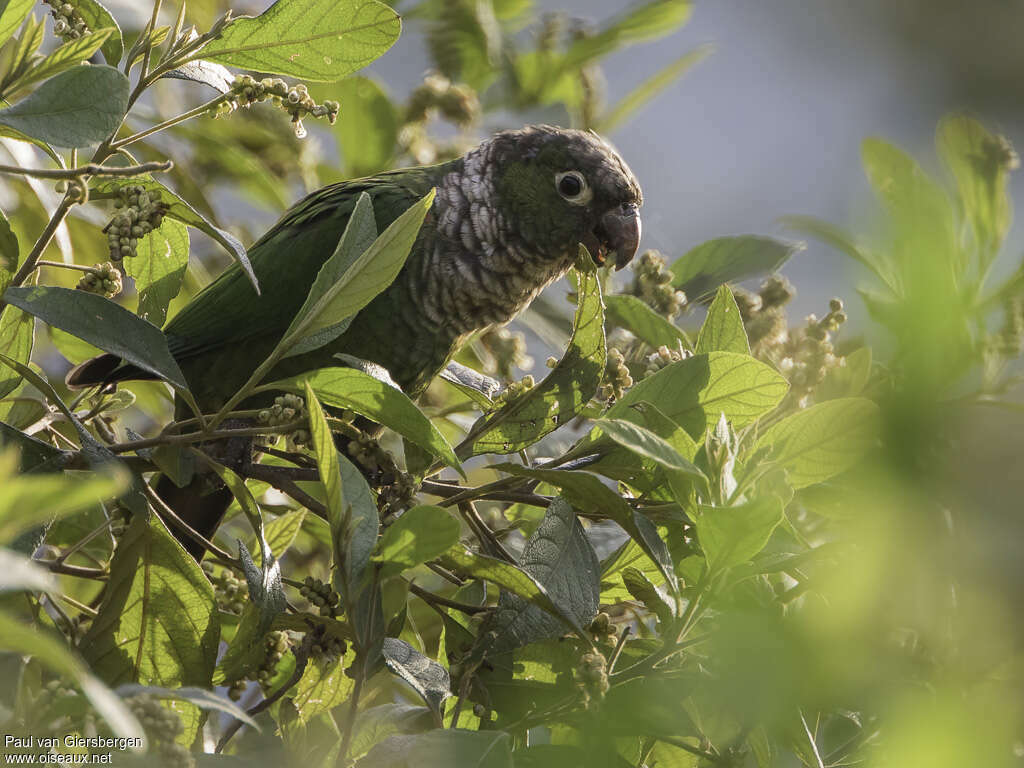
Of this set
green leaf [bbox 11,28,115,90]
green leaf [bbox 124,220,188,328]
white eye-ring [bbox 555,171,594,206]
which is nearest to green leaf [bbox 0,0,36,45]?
green leaf [bbox 11,28,115,90]

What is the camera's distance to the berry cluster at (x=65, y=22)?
149 centimetres

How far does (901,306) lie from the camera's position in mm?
834

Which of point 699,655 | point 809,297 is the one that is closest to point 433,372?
point 809,297

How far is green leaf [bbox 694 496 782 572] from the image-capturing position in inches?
44.8

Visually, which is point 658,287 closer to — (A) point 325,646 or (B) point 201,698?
(A) point 325,646

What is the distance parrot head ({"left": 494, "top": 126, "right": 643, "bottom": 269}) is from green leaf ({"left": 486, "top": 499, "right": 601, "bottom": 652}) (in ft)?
3.77

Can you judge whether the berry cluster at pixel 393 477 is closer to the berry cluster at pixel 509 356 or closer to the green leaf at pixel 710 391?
the green leaf at pixel 710 391

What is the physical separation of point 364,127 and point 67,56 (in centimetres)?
136

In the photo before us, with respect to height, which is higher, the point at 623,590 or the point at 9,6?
the point at 9,6

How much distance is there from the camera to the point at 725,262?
2.12m

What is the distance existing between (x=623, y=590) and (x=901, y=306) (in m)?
0.88

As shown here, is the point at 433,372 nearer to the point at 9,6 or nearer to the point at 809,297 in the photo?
the point at 809,297

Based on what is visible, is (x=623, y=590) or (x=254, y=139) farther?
(x=254, y=139)

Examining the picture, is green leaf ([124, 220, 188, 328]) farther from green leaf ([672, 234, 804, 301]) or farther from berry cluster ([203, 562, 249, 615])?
green leaf ([672, 234, 804, 301])
